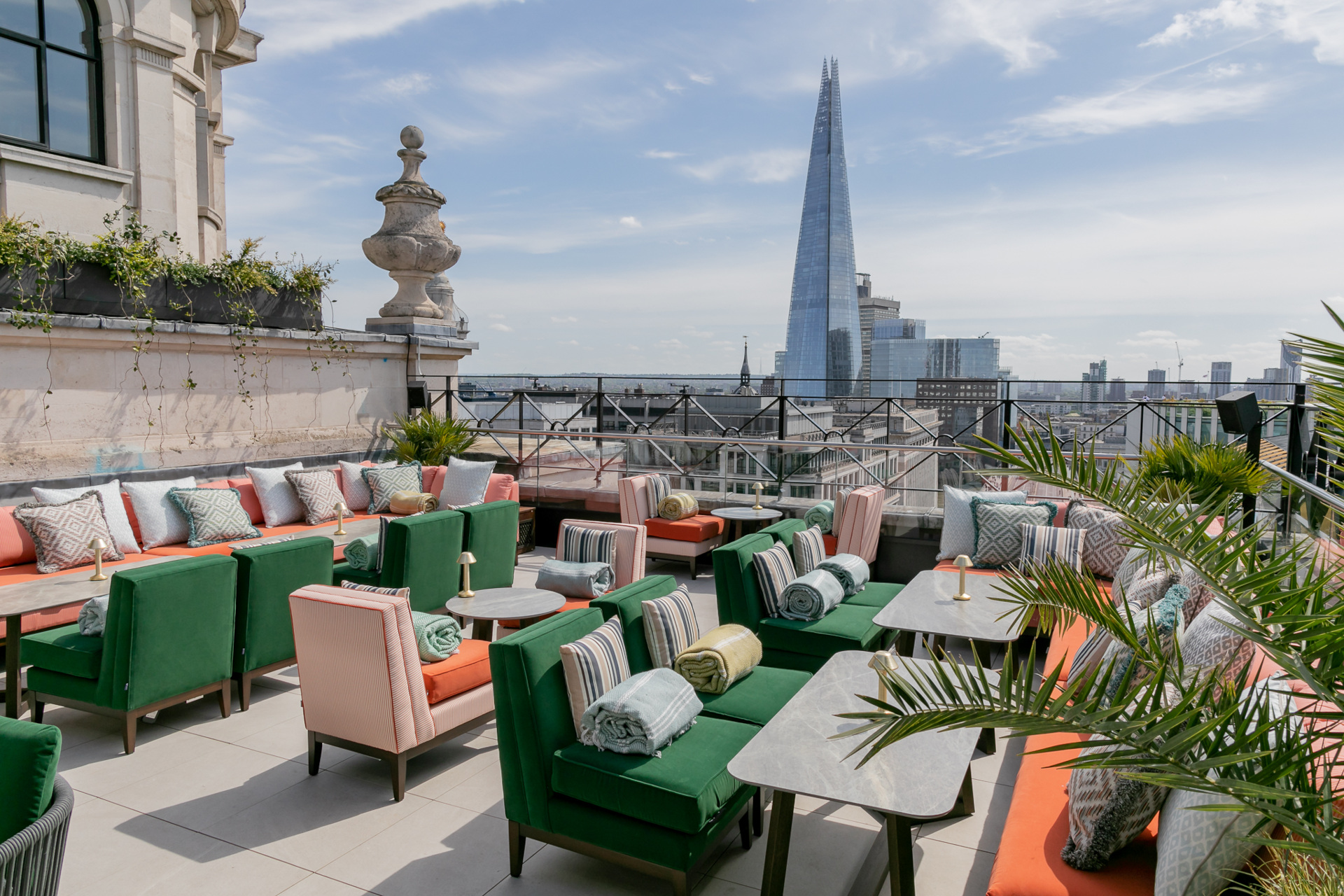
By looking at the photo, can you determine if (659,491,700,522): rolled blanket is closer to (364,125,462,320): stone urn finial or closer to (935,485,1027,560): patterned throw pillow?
(935,485,1027,560): patterned throw pillow

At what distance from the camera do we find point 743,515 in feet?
23.3

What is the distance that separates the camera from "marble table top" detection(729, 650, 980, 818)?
2.15 m

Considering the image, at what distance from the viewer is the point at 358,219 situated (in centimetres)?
943

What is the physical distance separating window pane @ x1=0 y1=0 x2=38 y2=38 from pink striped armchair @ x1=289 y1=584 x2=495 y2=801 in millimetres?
8026

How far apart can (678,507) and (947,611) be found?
331cm

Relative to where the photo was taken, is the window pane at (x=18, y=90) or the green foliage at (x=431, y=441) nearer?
the window pane at (x=18, y=90)

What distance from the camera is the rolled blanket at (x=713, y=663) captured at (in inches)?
125

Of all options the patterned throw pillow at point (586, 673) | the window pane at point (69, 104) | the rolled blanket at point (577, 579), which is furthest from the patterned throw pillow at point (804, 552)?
the window pane at point (69, 104)

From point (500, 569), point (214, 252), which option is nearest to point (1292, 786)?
point (500, 569)

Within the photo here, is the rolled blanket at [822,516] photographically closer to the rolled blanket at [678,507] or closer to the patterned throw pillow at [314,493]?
the rolled blanket at [678,507]

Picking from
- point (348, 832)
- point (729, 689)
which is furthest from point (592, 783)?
point (348, 832)

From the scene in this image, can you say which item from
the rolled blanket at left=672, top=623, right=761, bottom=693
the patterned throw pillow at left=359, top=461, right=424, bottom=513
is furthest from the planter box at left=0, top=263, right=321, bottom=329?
the rolled blanket at left=672, top=623, right=761, bottom=693

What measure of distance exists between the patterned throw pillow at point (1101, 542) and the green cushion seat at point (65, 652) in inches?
222

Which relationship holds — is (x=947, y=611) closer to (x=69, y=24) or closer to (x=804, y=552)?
(x=804, y=552)
